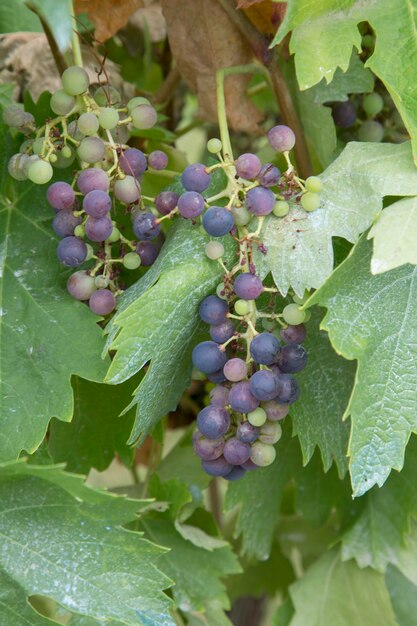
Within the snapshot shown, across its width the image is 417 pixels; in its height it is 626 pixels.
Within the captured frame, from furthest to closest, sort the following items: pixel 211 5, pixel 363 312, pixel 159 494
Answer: pixel 159 494
pixel 211 5
pixel 363 312

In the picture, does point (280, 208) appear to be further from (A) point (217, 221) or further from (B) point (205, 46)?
(B) point (205, 46)

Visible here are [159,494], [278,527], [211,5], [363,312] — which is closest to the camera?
[363,312]

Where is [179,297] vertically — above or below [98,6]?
below

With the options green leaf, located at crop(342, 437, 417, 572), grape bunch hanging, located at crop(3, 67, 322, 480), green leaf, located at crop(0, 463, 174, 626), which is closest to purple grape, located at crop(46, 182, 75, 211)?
grape bunch hanging, located at crop(3, 67, 322, 480)

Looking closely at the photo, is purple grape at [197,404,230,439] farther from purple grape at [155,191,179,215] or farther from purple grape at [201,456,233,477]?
purple grape at [155,191,179,215]

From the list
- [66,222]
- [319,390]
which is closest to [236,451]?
[319,390]

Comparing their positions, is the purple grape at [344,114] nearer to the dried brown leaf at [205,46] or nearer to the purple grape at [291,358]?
the dried brown leaf at [205,46]

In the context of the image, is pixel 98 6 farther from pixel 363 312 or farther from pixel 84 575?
pixel 84 575

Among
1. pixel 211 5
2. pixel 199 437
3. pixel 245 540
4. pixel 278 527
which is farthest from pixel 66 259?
pixel 278 527
